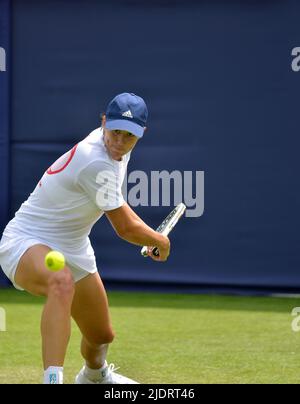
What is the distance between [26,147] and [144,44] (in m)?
1.42

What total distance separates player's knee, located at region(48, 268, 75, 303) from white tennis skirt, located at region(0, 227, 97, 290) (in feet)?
0.95

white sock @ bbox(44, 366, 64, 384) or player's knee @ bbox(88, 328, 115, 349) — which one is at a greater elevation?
player's knee @ bbox(88, 328, 115, 349)

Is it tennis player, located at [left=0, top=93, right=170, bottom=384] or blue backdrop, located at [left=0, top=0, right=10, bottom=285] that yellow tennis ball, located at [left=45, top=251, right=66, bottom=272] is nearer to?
tennis player, located at [left=0, top=93, right=170, bottom=384]

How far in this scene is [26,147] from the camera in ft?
29.7

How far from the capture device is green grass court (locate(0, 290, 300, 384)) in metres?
5.51

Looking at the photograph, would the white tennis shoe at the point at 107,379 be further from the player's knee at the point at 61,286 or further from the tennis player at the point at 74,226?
the player's knee at the point at 61,286

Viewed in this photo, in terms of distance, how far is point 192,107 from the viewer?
874 cm

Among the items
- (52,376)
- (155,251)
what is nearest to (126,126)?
(155,251)

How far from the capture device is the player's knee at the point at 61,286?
14.0ft

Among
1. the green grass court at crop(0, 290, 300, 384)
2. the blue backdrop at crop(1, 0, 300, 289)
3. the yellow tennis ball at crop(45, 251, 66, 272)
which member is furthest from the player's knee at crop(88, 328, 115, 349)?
the blue backdrop at crop(1, 0, 300, 289)

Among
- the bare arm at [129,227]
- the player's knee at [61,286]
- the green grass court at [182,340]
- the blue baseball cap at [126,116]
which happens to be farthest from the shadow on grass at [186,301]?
the player's knee at [61,286]
